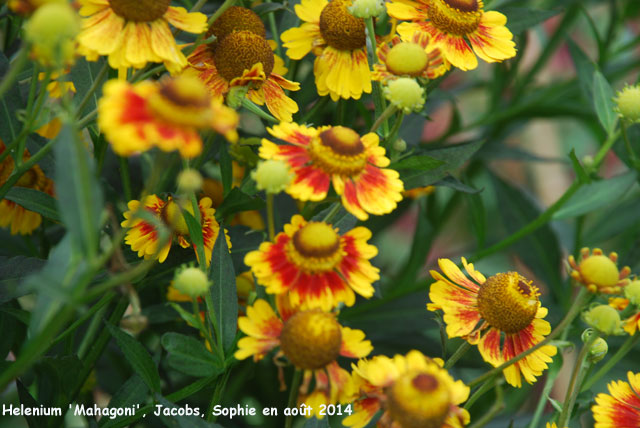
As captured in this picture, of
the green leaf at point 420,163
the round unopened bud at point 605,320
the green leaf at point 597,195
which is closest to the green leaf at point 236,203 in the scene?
the green leaf at point 420,163

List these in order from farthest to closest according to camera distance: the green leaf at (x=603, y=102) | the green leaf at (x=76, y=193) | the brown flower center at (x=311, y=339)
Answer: the green leaf at (x=603, y=102), the brown flower center at (x=311, y=339), the green leaf at (x=76, y=193)

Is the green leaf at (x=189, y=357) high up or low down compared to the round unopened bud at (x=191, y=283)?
down

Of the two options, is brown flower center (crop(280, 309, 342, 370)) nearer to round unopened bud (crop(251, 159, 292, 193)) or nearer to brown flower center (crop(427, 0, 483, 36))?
round unopened bud (crop(251, 159, 292, 193))

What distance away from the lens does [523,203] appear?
1.34m

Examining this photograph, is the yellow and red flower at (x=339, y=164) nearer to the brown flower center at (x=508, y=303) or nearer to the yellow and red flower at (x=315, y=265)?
the yellow and red flower at (x=315, y=265)

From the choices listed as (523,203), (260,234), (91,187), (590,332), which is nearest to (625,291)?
(590,332)

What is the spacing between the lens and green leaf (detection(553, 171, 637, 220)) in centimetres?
107

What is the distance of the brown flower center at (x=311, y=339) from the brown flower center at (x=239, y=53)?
29 centimetres

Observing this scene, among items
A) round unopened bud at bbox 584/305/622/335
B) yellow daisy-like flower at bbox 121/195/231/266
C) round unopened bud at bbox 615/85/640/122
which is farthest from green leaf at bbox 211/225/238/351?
round unopened bud at bbox 615/85/640/122

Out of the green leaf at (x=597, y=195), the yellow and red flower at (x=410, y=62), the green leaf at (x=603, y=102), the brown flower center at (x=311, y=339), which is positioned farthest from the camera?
the green leaf at (x=597, y=195)

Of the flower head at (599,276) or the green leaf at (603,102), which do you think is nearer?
the flower head at (599,276)

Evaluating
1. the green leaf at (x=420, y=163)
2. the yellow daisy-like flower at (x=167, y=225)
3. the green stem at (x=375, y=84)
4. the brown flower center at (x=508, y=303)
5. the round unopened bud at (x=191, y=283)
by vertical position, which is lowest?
the brown flower center at (x=508, y=303)

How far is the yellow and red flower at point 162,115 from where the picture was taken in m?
0.48

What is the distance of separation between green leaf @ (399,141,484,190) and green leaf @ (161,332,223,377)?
0.30 meters
